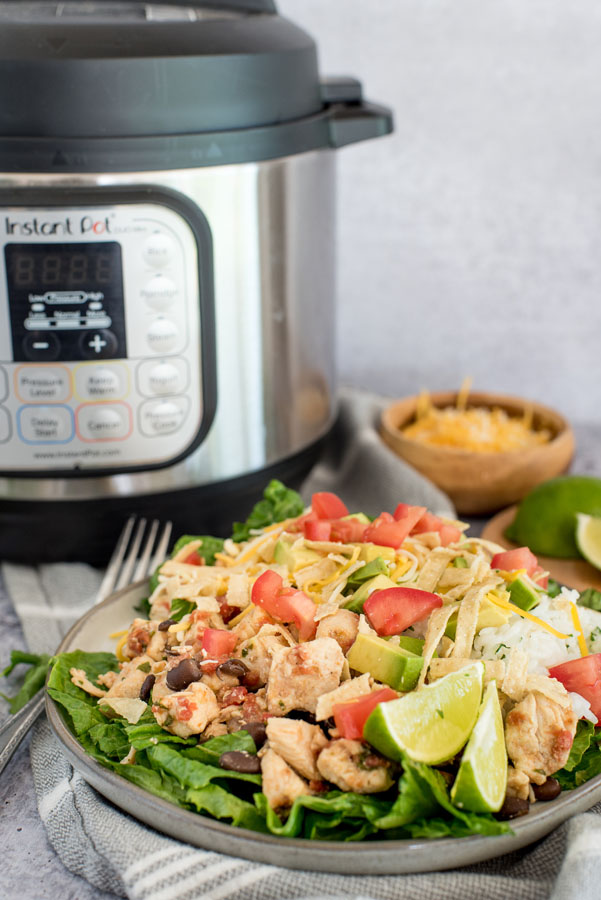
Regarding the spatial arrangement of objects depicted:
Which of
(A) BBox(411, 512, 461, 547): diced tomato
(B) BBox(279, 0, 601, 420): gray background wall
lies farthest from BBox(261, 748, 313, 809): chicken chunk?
(B) BBox(279, 0, 601, 420): gray background wall

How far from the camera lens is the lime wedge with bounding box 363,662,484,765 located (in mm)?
668

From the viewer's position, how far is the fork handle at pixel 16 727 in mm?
833

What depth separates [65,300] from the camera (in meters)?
1.05

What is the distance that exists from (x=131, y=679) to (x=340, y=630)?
0.19 meters

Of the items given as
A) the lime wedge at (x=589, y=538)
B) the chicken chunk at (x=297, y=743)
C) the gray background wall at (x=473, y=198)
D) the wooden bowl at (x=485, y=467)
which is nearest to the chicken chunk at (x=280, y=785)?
the chicken chunk at (x=297, y=743)

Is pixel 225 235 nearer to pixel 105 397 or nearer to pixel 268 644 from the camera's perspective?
pixel 105 397

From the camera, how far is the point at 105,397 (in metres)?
1.08

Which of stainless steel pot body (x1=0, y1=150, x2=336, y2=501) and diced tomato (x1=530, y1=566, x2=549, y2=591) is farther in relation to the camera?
stainless steel pot body (x1=0, y1=150, x2=336, y2=501)

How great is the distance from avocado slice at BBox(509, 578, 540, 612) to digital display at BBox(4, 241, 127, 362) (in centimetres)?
49

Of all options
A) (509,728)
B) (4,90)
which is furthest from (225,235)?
(509,728)

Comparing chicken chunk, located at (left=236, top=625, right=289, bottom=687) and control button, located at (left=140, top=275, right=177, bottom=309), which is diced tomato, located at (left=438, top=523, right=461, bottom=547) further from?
control button, located at (left=140, top=275, right=177, bottom=309)

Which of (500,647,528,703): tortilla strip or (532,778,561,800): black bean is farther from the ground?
(500,647,528,703): tortilla strip

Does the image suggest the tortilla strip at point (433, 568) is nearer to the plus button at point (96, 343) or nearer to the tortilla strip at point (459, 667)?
the tortilla strip at point (459, 667)

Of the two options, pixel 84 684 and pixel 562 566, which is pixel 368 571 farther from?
pixel 562 566
